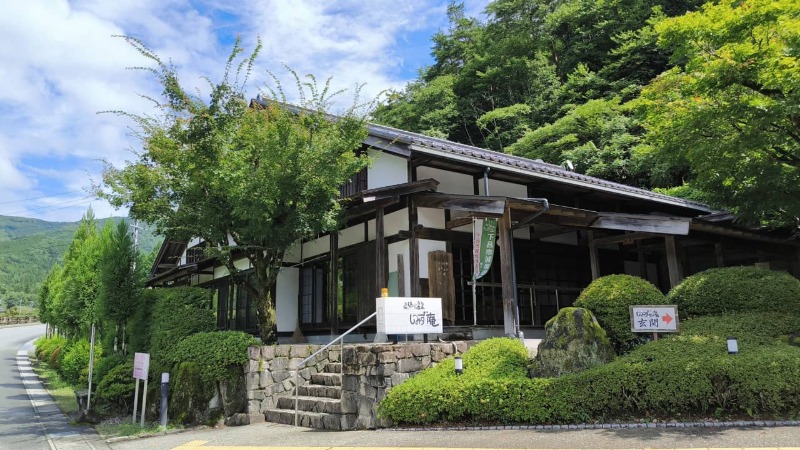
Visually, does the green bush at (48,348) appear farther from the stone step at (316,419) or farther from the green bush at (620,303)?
the green bush at (620,303)

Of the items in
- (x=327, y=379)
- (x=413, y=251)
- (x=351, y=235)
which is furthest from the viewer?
(x=351, y=235)

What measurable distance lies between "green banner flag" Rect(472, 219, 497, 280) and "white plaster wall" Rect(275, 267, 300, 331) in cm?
715

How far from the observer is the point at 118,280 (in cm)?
1648

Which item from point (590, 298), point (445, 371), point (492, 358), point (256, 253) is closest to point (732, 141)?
point (590, 298)

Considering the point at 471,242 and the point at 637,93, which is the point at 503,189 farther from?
the point at 637,93

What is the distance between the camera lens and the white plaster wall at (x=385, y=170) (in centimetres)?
1289

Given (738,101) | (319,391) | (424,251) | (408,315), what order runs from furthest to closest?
(424,251), (319,391), (408,315), (738,101)

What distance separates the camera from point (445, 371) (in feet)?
28.5

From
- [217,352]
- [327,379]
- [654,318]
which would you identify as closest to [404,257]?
[327,379]

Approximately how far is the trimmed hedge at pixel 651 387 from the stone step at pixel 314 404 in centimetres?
127

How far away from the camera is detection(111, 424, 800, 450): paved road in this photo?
577cm

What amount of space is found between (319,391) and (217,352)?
2.58 m

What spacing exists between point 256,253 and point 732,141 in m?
9.96

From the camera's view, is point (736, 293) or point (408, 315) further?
point (408, 315)
